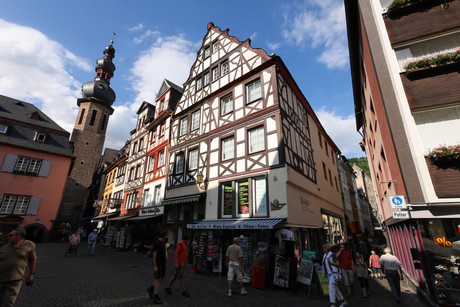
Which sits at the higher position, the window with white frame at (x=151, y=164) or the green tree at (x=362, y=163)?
the green tree at (x=362, y=163)

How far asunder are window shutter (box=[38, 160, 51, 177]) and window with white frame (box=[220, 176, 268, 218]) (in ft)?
71.9

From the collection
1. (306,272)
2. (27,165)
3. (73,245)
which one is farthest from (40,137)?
(306,272)

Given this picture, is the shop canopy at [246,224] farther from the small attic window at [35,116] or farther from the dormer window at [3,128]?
the small attic window at [35,116]

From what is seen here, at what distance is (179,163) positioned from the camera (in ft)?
52.4

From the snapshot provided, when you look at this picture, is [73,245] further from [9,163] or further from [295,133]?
[295,133]

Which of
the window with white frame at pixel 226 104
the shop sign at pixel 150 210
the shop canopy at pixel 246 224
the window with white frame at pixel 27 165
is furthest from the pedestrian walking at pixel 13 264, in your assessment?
the window with white frame at pixel 27 165

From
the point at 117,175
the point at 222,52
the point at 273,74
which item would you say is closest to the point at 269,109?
the point at 273,74

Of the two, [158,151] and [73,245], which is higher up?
[158,151]

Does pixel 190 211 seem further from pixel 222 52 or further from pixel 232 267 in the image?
pixel 222 52

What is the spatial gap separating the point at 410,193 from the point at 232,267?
604 cm

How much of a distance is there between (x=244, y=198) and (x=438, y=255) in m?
7.09

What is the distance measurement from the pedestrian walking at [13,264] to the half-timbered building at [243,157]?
6.69 m

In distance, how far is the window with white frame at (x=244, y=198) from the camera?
10425mm

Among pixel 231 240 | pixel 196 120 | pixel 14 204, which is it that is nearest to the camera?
pixel 231 240
